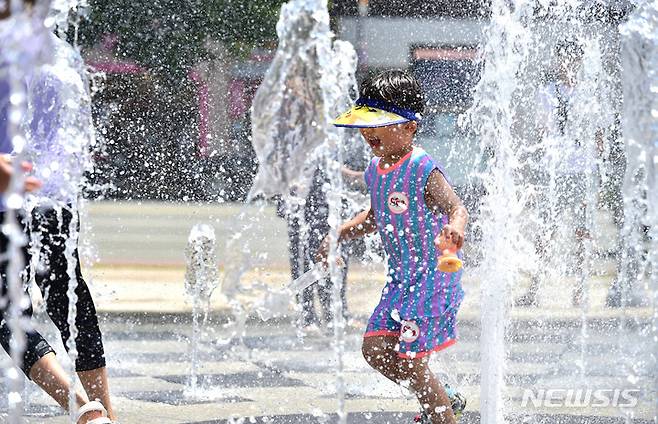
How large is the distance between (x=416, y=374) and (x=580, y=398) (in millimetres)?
1486

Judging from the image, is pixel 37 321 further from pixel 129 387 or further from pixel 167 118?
pixel 167 118

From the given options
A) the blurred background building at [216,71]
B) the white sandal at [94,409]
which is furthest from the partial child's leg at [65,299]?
the blurred background building at [216,71]

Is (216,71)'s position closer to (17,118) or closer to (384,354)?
(384,354)

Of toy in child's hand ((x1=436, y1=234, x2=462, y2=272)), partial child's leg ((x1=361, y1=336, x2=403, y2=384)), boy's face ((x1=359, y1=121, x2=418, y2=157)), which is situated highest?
boy's face ((x1=359, y1=121, x2=418, y2=157))

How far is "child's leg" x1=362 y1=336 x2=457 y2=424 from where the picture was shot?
3.89 m

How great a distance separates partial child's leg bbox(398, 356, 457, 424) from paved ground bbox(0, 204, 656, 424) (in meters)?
0.67

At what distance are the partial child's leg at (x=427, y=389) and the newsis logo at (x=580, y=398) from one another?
1.13 m

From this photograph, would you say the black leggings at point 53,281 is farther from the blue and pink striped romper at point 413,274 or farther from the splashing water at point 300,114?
the blue and pink striped romper at point 413,274

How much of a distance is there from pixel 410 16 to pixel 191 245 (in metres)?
6.33

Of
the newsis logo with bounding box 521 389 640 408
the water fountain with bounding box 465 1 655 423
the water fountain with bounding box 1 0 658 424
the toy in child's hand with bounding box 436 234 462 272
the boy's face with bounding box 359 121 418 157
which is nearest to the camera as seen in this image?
the toy in child's hand with bounding box 436 234 462 272

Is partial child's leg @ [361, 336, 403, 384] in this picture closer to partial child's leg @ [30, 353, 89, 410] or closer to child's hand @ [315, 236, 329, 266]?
child's hand @ [315, 236, 329, 266]

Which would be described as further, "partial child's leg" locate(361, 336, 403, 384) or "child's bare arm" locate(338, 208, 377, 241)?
"child's bare arm" locate(338, 208, 377, 241)

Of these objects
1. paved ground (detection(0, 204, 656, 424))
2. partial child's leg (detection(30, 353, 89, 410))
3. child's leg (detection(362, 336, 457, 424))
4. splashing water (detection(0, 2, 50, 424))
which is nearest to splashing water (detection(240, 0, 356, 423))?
child's leg (detection(362, 336, 457, 424))

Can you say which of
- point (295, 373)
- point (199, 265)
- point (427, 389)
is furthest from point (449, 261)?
point (199, 265)
